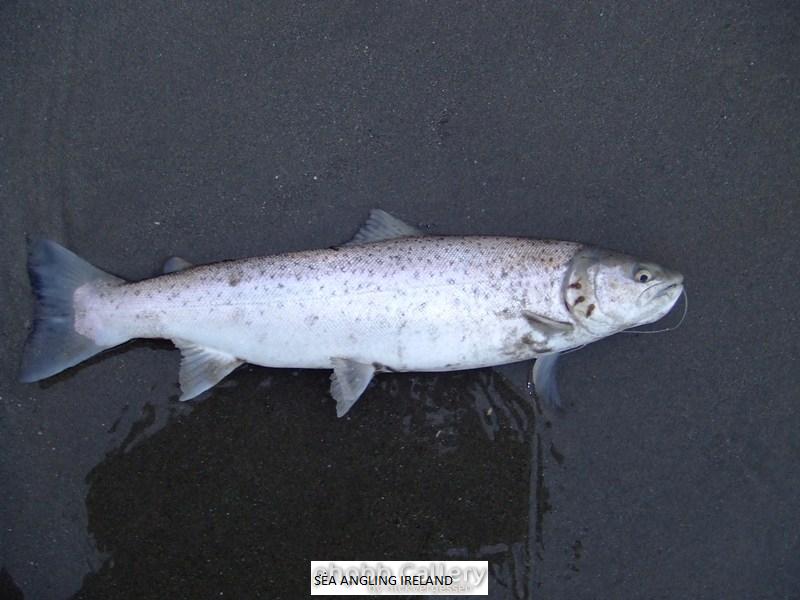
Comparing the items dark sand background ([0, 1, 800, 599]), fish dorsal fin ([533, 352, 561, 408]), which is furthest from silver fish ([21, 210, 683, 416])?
dark sand background ([0, 1, 800, 599])

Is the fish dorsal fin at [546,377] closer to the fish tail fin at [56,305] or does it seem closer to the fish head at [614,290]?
the fish head at [614,290]

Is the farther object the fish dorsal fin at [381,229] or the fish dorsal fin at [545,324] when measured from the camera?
the fish dorsal fin at [381,229]

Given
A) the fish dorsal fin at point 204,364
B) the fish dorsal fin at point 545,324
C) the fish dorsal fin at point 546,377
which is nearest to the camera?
the fish dorsal fin at point 545,324

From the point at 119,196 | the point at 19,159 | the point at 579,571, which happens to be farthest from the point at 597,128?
the point at 19,159

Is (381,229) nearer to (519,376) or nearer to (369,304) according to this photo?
(369,304)

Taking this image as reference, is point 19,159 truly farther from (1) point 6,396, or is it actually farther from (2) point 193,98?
(1) point 6,396

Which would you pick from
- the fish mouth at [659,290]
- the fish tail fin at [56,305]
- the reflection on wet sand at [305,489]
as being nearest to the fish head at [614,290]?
the fish mouth at [659,290]
